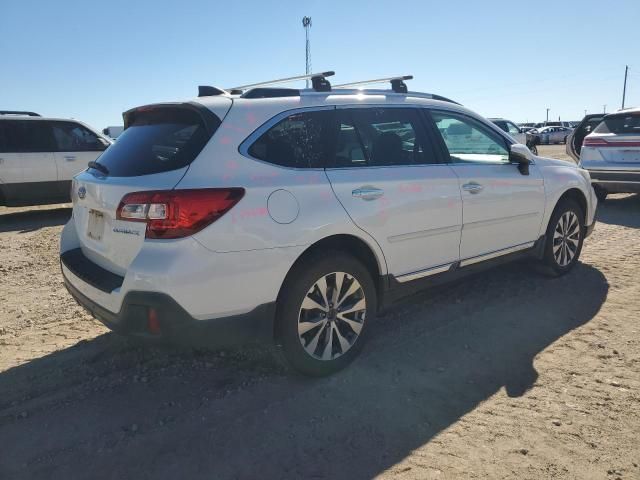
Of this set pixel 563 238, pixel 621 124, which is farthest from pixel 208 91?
pixel 621 124

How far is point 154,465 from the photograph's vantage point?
2.45 metres

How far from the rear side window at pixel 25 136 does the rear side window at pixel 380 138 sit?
8003 millimetres

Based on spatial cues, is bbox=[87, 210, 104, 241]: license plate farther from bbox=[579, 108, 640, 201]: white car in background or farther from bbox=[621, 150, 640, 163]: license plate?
bbox=[621, 150, 640, 163]: license plate

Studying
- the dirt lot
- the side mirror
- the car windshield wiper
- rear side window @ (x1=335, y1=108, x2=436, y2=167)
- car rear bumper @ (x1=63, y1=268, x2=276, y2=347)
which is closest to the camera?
the dirt lot

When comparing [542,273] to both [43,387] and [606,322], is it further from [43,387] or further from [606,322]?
[43,387]

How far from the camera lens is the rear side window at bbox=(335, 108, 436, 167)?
11.0 ft

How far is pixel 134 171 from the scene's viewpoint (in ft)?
9.35

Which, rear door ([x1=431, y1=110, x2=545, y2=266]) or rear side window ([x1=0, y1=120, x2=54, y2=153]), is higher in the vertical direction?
rear side window ([x1=0, y1=120, x2=54, y2=153])

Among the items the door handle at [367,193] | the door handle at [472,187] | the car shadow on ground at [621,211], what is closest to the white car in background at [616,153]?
the car shadow on ground at [621,211]

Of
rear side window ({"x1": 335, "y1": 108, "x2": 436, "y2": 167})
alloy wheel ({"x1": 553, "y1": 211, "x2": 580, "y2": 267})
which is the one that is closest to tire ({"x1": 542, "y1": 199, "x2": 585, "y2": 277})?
alloy wheel ({"x1": 553, "y1": 211, "x2": 580, "y2": 267})

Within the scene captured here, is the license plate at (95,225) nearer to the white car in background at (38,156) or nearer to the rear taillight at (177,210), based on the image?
the rear taillight at (177,210)

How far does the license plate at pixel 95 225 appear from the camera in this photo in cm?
296

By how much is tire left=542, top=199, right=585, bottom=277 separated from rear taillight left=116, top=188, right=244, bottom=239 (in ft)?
11.7

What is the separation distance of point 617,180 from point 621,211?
0.73m
